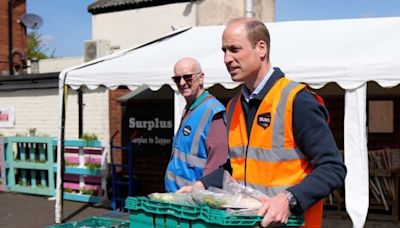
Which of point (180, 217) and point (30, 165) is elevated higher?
point (180, 217)

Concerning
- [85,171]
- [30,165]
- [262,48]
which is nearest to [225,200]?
[262,48]

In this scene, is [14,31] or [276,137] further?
[14,31]

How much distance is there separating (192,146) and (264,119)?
131cm

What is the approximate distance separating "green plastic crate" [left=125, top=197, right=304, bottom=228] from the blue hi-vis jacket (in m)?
1.07

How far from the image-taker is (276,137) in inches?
77.9

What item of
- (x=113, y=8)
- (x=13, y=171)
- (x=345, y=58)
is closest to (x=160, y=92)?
(x=13, y=171)

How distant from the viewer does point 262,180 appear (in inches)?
80.0

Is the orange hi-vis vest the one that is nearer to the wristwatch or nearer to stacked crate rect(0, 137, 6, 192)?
the wristwatch

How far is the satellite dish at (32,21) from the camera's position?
15.4 meters

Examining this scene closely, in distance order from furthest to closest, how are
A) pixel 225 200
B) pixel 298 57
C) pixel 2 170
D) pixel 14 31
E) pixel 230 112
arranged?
pixel 14 31, pixel 2 170, pixel 298 57, pixel 230 112, pixel 225 200

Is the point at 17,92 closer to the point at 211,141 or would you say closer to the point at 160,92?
the point at 160,92

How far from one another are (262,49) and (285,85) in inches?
6.8

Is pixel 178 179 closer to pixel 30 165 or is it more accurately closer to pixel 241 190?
pixel 241 190

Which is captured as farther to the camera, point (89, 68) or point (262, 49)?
point (89, 68)
